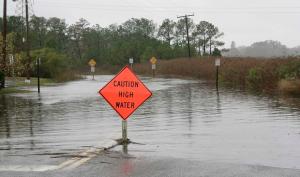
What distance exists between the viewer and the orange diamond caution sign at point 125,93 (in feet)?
35.4

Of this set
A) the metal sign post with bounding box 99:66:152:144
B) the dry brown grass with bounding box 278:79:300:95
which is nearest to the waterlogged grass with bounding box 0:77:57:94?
the dry brown grass with bounding box 278:79:300:95

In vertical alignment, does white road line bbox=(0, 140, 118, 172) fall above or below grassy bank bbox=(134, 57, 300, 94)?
below

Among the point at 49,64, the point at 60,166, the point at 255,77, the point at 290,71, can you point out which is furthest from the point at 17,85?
the point at 60,166

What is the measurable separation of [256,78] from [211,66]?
19.1m

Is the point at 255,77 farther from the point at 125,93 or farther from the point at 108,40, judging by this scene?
the point at 108,40

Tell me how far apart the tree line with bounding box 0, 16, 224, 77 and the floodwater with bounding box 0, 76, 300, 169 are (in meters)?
40.7

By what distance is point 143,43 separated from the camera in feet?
331

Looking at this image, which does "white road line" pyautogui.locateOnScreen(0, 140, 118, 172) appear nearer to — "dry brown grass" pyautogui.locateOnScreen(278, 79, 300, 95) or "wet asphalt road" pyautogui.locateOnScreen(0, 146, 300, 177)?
"wet asphalt road" pyautogui.locateOnScreen(0, 146, 300, 177)

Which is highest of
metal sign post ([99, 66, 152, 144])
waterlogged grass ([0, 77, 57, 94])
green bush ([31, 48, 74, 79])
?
green bush ([31, 48, 74, 79])

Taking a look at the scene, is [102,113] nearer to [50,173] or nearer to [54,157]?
[54,157]

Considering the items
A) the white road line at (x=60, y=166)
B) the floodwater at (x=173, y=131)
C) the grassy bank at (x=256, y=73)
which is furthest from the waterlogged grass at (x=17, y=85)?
the white road line at (x=60, y=166)

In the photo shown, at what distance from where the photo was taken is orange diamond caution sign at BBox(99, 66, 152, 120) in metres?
10.8

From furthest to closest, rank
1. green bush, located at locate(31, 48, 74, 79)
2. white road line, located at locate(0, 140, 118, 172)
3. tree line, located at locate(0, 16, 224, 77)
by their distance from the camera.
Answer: tree line, located at locate(0, 16, 224, 77)
green bush, located at locate(31, 48, 74, 79)
white road line, located at locate(0, 140, 118, 172)

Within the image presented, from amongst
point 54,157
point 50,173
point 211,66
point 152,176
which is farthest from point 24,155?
point 211,66
